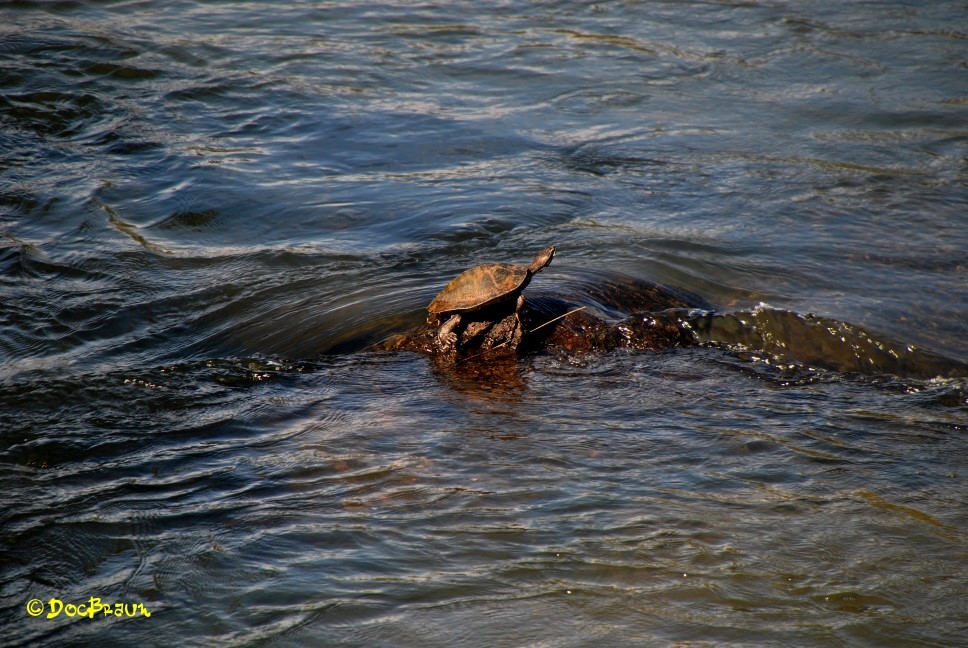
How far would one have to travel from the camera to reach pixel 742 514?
3.43 m

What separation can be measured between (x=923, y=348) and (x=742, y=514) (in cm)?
221

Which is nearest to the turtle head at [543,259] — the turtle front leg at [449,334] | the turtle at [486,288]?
the turtle at [486,288]

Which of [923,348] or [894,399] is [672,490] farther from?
[923,348]

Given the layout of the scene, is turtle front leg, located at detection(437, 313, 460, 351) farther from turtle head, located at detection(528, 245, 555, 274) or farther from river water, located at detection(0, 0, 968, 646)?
turtle head, located at detection(528, 245, 555, 274)

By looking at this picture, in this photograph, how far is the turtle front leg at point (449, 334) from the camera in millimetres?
4836

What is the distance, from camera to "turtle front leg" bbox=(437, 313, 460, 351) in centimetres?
484

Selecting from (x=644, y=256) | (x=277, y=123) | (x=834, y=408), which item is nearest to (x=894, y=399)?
(x=834, y=408)

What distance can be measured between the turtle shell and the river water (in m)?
0.38

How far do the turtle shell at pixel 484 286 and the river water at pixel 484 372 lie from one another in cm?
38

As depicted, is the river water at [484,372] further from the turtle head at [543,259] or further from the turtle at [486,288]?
the turtle head at [543,259]
